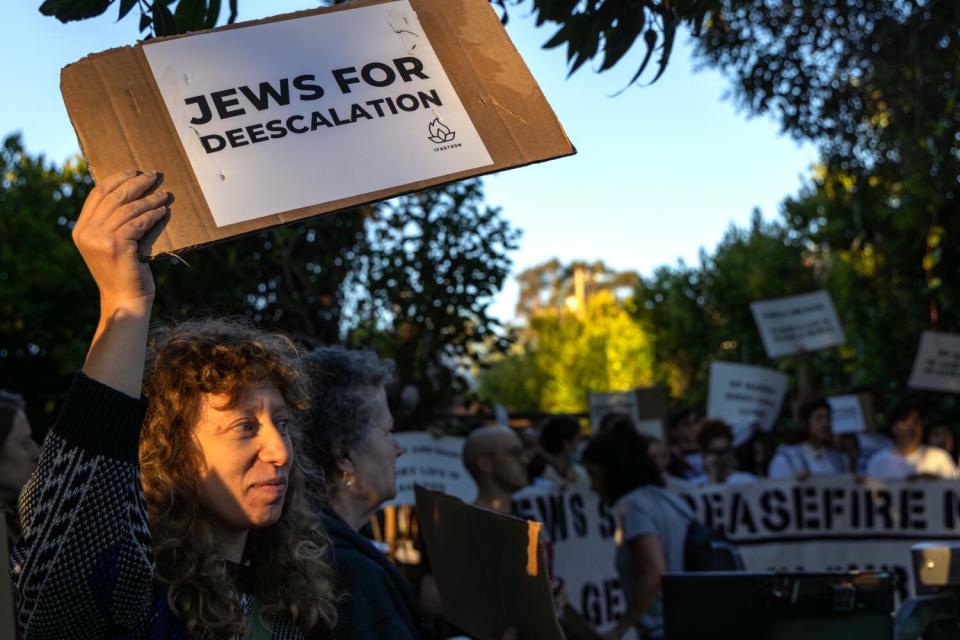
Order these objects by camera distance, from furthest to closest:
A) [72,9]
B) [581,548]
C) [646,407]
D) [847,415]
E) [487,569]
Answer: [646,407] → [847,415] → [581,548] → [487,569] → [72,9]

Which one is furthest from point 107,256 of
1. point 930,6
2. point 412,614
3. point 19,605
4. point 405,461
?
point 930,6

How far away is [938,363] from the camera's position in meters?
10.9

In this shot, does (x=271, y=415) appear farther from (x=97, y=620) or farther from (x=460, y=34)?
(x=460, y=34)

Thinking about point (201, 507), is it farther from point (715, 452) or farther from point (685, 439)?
point (685, 439)

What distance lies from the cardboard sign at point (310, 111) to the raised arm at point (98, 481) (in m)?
0.18

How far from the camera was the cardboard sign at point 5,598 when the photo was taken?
152 centimetres

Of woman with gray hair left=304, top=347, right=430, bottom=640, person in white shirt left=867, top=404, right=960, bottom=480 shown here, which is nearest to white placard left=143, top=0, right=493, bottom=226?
woman with gray hair left=304, top=347, right=430, bottom=640

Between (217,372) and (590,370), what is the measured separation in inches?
2495

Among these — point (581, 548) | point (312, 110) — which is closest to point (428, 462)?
point (581, 548)

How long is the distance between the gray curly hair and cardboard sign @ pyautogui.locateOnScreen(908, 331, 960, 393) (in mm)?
8359

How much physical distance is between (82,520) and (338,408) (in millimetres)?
1728

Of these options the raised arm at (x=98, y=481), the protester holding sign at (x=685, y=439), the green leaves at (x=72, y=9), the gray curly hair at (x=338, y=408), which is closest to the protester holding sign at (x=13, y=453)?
the gray curly hair at (x=338, y=408)

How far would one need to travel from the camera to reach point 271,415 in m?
2.25

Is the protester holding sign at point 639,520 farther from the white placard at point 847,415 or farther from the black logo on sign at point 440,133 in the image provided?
the white placard at point 847,415
